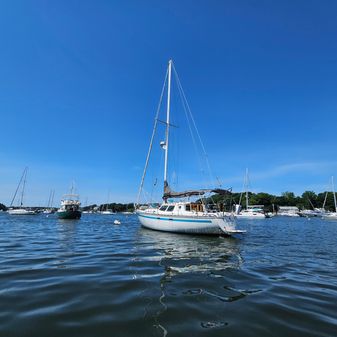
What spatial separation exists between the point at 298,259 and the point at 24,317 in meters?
13.3

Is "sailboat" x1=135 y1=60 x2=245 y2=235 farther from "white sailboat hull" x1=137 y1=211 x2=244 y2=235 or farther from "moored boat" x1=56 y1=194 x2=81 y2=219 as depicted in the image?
"moored boat" x1=56 y1=194 x2=81 y2=219

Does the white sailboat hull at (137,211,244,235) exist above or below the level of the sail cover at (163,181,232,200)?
below

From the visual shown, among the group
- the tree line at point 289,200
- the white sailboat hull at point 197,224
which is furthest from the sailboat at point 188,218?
the tree line at point 289,200

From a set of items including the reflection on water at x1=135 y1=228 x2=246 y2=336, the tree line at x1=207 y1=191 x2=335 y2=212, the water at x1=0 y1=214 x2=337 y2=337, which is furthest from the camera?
the tree line at x1=207 y1=191 x2=335 y2=212

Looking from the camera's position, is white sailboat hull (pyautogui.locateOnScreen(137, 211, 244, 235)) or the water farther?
white sailboat hull (pyautogui.locateOnScreen(137, 211, 244, 235))

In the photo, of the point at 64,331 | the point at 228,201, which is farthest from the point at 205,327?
the point at 228,201

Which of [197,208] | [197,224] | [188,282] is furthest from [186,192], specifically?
[188,282]

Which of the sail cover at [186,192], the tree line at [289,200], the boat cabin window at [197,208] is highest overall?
the tree line at [289,200]

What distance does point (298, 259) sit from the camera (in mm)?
14695

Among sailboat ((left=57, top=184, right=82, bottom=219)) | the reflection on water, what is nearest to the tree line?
sailboat ((left=57, top=184, right=82, bottom=219))

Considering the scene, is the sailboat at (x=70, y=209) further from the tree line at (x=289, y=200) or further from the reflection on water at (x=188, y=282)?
the tree line at (x=289, y=200)

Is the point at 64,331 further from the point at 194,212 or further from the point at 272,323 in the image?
the point at 194,212

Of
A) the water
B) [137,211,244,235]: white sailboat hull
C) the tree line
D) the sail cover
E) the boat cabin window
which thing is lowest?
the water

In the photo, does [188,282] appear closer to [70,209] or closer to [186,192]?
[186,192]
